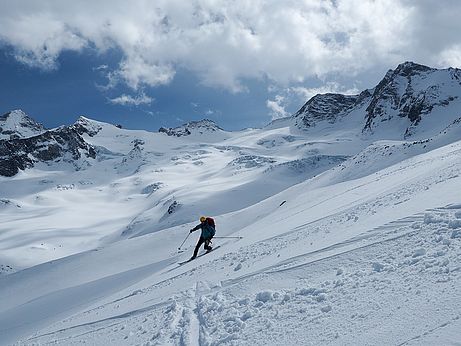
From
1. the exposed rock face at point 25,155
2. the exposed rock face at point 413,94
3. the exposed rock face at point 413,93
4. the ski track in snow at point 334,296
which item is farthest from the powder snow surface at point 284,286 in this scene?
the exposed rock face at point 25,155

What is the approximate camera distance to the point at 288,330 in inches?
274

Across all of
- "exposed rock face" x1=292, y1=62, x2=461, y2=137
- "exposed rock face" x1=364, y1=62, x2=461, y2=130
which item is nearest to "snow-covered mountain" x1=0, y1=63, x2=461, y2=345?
"exposed rock face" x1=292, y1=62, x2=461, y2=137

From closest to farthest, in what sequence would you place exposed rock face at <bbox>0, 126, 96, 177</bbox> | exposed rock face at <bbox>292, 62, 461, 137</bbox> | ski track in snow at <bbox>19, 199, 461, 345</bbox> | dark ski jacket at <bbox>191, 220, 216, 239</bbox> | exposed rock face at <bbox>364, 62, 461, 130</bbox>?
ski track in snow at <bbox>19, 199, 461, 345</bbox> → dark ski jacket at <bbox>191, 220, 216, 239</bbox> → exposed rock face at <bbox>292, 62, 461, 137</bbox> → exposed rock face at <bbox>364, 62, 461, 130</bbox> → exposed rock face at <bbox>0, 126, 96, 177</bbox>

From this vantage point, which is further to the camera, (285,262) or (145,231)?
(145,231)

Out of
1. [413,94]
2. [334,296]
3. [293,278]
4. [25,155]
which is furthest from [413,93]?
[25,155]

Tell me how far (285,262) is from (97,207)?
12863 centimetres

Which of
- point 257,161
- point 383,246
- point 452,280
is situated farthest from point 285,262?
point 257,161

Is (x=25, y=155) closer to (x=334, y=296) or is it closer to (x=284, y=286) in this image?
(x=284, y=286)

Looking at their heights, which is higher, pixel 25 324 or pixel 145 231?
pixel 145 231

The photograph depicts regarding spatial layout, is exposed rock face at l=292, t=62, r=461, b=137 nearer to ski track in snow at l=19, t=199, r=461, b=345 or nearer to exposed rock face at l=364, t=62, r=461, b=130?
exposed rock face at l=364, t=62, r=461, b=130

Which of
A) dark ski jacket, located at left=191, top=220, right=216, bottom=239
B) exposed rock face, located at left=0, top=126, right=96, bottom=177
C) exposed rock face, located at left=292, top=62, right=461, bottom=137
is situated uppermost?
exposed rock face, located at left=0, top=126, right=96, bottom=177

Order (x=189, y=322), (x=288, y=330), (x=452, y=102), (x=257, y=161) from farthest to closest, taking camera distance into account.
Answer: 1. (x=257, y=161)
2. (x=452, y=102)
3. (x=189, y=322)
4. (x=288, y=330)

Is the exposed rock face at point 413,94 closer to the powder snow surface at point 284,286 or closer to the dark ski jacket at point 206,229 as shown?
the powder snow surface at point 284,286

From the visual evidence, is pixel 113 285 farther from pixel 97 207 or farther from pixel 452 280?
pixel 97 207
